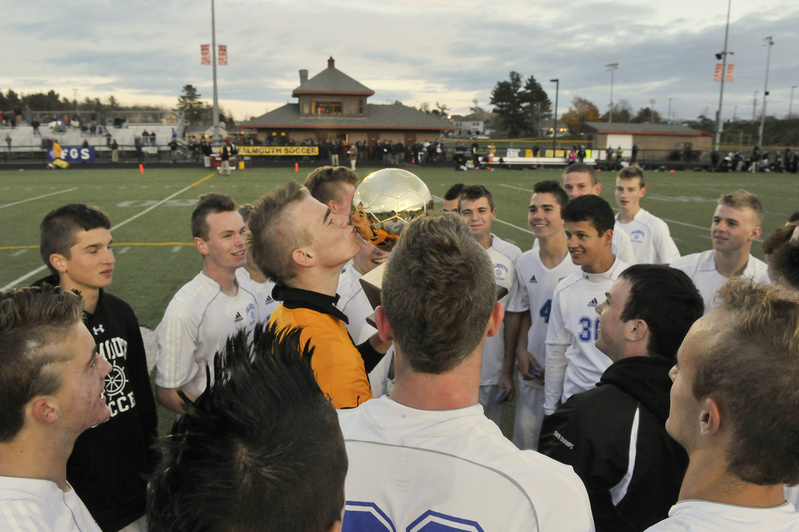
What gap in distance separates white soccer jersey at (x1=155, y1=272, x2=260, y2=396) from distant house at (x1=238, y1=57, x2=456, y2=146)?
151 feet

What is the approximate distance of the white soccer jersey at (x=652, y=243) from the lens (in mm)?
5613

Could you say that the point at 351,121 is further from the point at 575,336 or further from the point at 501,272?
the point at 575,336

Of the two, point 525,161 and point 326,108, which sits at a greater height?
point 326,108

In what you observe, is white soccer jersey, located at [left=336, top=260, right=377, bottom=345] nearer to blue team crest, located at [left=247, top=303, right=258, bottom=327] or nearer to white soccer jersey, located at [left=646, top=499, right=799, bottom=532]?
blue team crest, located at [left=247, top=303, right=258, bottom=327]

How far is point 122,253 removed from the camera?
10742mm

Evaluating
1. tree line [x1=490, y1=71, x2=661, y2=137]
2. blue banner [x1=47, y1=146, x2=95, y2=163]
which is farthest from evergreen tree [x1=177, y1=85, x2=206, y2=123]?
blue banner [x1=47, y1=146, x2=95, y2=163]

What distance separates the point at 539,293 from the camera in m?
4.25

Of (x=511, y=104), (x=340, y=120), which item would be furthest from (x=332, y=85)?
(x=511, y=104)

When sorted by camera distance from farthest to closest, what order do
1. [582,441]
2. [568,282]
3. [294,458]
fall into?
[568,282]
[582,441]
[294,458]

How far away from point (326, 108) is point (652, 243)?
49.5m

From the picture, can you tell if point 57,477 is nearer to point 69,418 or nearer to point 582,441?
point 69,418

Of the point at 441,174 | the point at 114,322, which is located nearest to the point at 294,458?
the point at 114,322

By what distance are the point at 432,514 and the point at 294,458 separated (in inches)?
17.9

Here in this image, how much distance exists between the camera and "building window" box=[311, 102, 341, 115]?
168ft
